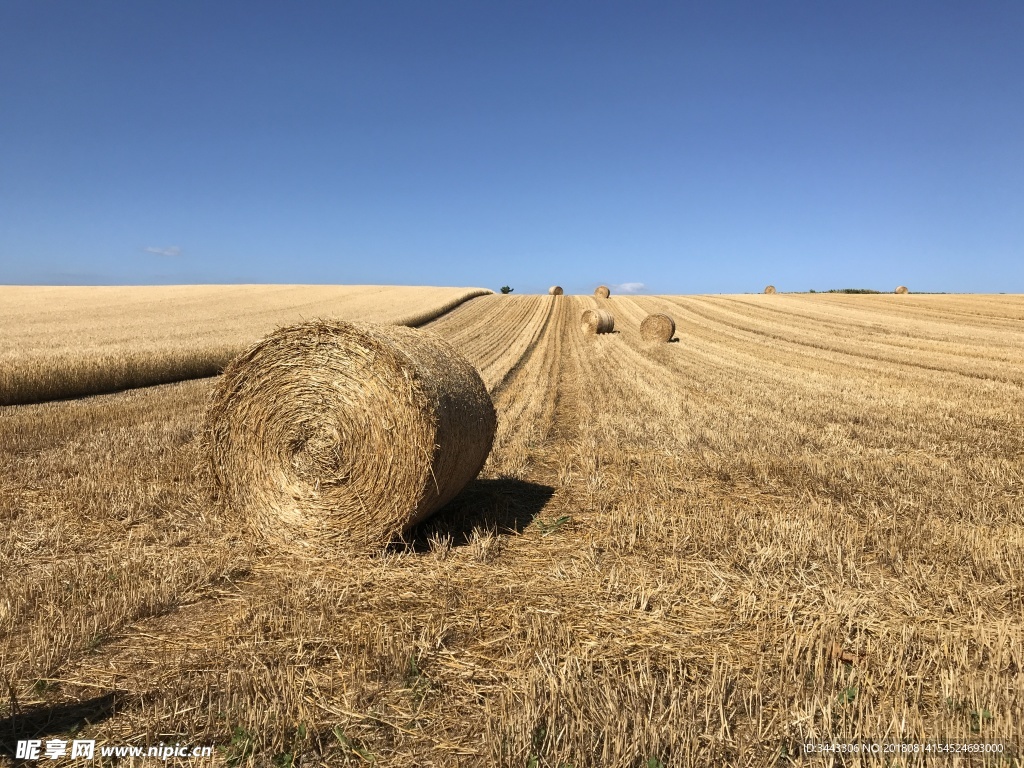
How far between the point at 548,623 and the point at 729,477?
142 inches

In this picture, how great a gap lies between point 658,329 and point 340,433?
57.6ft

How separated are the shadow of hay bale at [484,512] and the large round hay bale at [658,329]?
15.5 meters

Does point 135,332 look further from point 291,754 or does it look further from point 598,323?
point 291,754

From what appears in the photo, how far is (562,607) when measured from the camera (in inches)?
148

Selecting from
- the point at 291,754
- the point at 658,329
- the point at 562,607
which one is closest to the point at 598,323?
the point at 658,329

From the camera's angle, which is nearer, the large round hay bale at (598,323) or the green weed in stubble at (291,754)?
the green weed in stubble at (291,754)

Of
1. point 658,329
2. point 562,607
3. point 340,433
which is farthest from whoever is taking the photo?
point 658,329

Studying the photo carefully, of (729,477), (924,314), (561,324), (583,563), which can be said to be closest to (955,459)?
(729,477)

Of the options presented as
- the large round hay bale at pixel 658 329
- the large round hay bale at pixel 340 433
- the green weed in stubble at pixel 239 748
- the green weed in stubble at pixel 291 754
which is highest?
the large round hay bale at pixel 658 329

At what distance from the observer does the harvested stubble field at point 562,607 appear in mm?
2639

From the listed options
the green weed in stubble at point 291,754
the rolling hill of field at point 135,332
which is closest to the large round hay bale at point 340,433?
the green weed in stubble at point 291,754

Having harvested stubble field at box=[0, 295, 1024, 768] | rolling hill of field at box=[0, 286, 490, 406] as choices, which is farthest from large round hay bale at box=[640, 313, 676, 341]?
harvested stubble field at box=[0, 295, 1024, 768]

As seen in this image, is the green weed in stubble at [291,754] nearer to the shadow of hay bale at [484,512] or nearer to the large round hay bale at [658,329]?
the shadow of hay bale at [484,512]

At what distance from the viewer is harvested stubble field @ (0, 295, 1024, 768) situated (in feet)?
8.66
